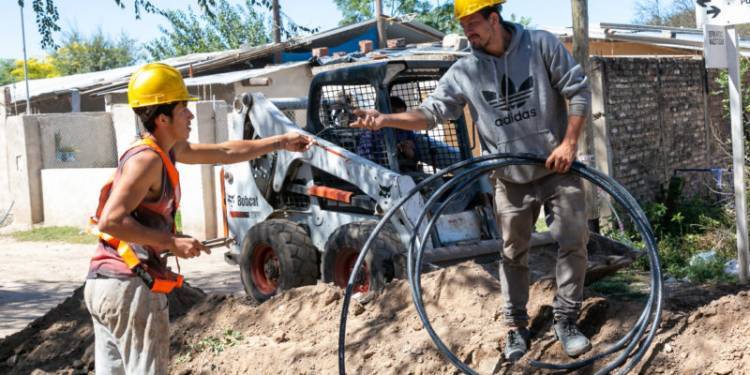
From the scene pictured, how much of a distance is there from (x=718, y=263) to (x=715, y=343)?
490cm

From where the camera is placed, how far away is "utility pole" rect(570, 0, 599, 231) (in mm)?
10227

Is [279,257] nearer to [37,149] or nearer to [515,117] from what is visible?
[515,117]

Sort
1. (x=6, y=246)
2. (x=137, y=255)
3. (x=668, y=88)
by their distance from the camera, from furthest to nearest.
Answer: (x=6, y=246) < (x=668, y=88) < (x=137, y=255)

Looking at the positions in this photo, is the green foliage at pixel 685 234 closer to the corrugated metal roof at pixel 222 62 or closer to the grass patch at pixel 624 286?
the grass patch at pixel 624 286

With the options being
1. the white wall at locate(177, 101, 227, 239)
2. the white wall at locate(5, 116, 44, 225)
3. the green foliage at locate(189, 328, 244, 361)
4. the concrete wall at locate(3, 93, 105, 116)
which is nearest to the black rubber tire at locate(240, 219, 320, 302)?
the green foliage at locate(189, 328, 244, 361)

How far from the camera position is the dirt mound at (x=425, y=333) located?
4.71 metres

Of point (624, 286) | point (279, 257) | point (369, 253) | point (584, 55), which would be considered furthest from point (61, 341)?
point (584, 55)

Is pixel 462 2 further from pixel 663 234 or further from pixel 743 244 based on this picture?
pixel 663 234

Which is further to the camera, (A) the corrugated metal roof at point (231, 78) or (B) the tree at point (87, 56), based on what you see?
(B) the tree at point (87, 56)

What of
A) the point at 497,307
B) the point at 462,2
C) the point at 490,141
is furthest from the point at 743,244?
the point at 462,2

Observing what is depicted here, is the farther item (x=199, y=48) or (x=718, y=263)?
(x=199, y=48)

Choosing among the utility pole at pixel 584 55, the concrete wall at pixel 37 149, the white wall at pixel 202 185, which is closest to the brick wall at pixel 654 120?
the utility pole at pixel 584 55

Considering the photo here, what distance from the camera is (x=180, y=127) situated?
429 cm

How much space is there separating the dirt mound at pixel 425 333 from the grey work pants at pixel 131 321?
150cm
